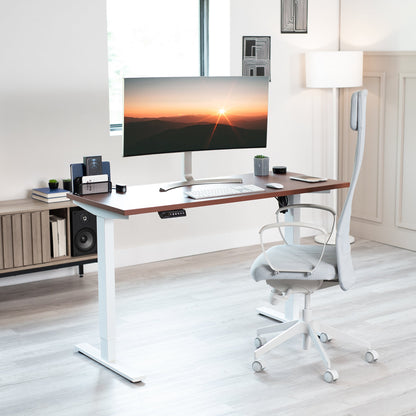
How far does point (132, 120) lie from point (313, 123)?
8.44 ft

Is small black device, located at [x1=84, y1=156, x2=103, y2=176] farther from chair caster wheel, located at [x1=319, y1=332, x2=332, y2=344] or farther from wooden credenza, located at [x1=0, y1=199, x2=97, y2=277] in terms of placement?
chair caster wheel, located at [x1=319, y1=332, x2=332, y2=344]

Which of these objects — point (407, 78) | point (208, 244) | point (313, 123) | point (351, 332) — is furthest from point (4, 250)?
point (407, 78)

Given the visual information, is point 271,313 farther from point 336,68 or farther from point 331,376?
point 336,68

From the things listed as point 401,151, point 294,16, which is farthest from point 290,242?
point 294,16

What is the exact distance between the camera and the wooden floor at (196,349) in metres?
3.16

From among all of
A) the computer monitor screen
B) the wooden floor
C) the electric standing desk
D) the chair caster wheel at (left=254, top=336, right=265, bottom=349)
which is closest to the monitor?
the computer monitor screen

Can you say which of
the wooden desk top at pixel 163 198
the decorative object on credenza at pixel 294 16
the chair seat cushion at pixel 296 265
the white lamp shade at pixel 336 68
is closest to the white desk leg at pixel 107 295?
the wooden desk top at pixel 163 198

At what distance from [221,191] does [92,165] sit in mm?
672

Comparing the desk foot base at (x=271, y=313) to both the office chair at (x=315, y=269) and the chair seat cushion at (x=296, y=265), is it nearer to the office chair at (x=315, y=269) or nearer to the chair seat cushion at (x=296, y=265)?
the office chair at (x=315, y=269)

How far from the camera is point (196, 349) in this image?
3766 mm

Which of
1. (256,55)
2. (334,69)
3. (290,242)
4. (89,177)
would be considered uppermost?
(256,55)

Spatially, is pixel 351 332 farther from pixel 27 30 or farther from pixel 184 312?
pixel 27 30

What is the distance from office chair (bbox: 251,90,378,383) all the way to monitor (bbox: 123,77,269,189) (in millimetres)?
888

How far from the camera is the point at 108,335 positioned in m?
3.53
